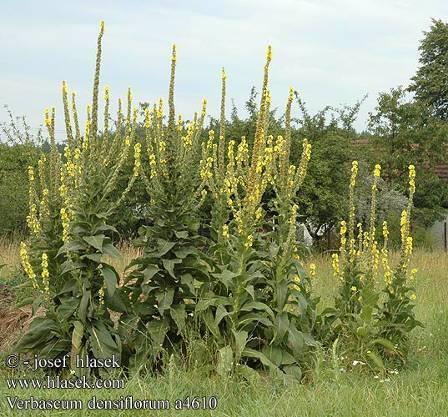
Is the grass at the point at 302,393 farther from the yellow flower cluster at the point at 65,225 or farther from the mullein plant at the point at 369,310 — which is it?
the yellow flower cluster at the point at 65,225

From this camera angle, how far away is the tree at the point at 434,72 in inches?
1571

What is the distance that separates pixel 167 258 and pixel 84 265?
70 centimetres

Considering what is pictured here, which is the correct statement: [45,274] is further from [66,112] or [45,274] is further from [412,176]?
[412,176]

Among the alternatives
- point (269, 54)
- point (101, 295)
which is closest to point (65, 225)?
point (101, 295)

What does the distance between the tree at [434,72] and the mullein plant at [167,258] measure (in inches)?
1402

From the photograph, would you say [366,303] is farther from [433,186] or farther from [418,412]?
[433,186]

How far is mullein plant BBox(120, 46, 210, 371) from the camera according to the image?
19.0 ft

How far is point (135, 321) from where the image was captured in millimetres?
5840

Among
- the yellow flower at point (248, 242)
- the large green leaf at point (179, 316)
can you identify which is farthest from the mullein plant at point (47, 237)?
the yellow flower at point (248, 242)

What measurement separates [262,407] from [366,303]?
7.02ft

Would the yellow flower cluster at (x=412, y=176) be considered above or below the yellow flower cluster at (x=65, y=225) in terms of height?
above

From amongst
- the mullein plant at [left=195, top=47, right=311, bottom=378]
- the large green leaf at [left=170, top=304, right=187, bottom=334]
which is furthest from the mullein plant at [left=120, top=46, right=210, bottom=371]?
the mullein plant at [left=195, top=47, right=311, bottom=378]

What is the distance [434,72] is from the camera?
40438 millimetres

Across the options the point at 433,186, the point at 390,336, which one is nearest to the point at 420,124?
the point at 433,186
